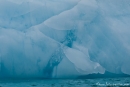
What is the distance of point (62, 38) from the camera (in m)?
8.66

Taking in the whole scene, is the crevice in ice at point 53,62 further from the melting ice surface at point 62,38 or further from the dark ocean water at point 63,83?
the dark ocean water at point 63,83

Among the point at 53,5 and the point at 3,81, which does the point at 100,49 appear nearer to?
the point at 53,5

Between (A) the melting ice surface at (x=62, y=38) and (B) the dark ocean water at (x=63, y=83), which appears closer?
(B) the dark ocean water at (x=63, y=83)

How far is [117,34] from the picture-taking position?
8.96 metres

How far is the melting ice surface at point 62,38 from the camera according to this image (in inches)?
332

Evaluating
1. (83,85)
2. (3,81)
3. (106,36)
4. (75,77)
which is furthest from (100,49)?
(3,81)

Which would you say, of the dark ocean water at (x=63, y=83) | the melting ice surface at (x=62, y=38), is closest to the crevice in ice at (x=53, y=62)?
the melting ice surface at (x=62, y=38)

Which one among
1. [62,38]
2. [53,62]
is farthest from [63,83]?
[62,38]

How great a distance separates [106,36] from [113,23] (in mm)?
474

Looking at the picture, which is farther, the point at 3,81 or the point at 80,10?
the point at 80,10

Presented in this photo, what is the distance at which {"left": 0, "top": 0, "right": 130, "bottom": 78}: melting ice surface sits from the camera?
27.6ft

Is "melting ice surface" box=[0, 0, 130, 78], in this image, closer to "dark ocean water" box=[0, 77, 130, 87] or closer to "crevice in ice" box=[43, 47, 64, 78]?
"crevice in ice" box=[43, 47, 64, 78]

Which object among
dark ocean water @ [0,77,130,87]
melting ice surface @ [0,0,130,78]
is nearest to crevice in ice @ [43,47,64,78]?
melting ice surface @ [0,0,130,78]

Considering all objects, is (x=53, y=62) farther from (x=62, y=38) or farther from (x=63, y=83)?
(x=63, y=83)
